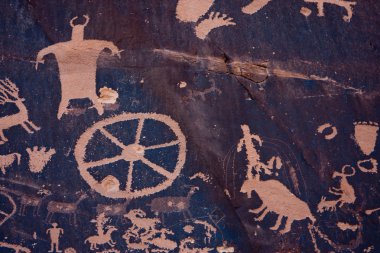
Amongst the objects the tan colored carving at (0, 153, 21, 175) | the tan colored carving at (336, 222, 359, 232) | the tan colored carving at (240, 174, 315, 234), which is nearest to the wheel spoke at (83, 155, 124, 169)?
the tan colored carving at (0, 153, 21, 175)

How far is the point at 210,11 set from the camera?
79.8 inches

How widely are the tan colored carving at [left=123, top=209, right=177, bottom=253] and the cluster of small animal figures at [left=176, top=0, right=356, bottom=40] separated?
34.3 inches

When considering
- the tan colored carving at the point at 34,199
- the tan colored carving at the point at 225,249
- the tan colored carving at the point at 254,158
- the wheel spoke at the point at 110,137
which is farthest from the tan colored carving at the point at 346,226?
the tan colored carving at the point at 34,199

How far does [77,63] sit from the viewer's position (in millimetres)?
1954

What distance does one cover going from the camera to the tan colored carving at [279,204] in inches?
73.7

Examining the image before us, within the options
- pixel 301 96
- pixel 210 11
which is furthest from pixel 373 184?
pixel 210 11

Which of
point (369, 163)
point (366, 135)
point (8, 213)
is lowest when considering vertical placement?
point (8, 213)

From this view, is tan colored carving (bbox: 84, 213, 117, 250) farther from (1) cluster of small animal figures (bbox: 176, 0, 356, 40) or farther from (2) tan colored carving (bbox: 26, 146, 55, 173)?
(1) cluster of small animal figures (bbox: 176, 0, 356, 40)

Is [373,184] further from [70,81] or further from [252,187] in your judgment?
[70,81]

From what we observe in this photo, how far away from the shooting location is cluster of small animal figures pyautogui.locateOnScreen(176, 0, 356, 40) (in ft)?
6.60

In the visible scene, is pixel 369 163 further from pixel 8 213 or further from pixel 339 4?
pixel 8 213

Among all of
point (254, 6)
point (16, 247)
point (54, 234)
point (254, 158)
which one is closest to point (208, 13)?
point (254, 6)

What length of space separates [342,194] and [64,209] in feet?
4.02

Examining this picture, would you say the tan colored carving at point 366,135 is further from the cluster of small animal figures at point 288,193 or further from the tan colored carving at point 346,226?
the tan colored carving at point 346,226
